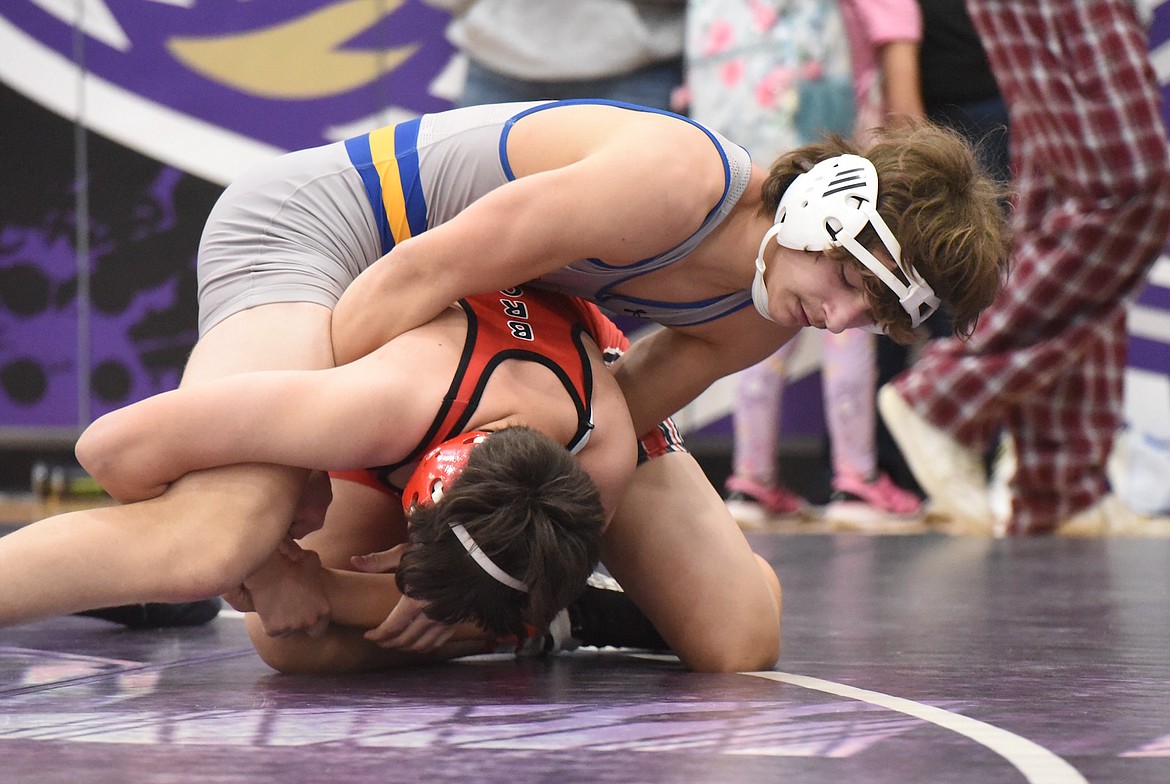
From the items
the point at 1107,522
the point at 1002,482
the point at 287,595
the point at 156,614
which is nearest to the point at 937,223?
the point at 287,595

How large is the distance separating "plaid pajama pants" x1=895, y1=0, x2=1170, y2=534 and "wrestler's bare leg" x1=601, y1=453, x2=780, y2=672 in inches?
91.9

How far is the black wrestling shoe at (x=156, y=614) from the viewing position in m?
2.42

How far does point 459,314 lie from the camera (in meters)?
1.93

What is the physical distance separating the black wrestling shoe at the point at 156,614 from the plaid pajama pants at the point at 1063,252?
8.47 feet

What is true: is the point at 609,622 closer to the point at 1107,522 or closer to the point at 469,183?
the point at 469,183

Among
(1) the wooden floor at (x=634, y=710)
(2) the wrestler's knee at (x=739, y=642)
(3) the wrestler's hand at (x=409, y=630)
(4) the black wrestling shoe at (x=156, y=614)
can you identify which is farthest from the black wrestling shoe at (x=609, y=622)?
(4) the black wrestling shoe at (x=156, y=614)

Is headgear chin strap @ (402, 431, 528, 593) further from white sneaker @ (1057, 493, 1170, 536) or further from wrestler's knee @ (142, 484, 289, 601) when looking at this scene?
white sneaker @ (1057, 493, 1170, 536)

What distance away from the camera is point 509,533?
1.63m

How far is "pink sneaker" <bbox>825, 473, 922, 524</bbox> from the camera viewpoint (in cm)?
454

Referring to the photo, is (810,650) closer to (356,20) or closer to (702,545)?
(702,545)

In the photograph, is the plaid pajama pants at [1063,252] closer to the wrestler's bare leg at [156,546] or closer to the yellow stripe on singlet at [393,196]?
the yellow stripe on singlet at [393,196]

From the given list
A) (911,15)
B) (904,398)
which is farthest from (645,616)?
(911,15)

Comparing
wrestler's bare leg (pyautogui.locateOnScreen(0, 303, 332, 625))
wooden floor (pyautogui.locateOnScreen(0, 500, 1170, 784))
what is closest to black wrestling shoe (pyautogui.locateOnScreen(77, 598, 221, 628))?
wooden floor (pyautogui.locateOnScreen(0, 500, 1170, 784))

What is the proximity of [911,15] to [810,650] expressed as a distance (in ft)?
9.30
